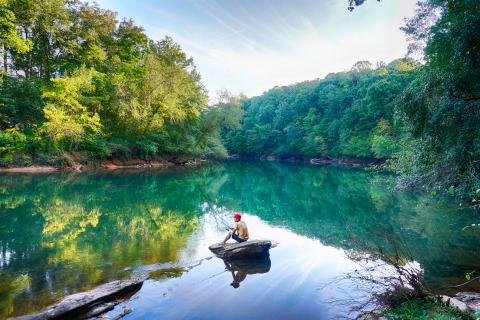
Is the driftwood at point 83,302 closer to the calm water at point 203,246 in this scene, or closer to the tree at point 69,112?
the calm water at point 203,246

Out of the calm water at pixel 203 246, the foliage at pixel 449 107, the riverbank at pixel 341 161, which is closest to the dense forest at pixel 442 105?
the foliage at pixel 449 107

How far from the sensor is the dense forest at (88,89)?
31547mm

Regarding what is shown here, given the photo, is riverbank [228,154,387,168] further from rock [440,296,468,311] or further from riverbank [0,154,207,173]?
rock [440,296,468,311]

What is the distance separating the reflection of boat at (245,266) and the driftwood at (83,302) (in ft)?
8.70

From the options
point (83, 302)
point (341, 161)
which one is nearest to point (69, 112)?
point (83, 302)

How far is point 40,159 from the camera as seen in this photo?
3275cm

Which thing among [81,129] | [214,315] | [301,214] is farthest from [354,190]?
[81,129]

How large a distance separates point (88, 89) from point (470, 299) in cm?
3698

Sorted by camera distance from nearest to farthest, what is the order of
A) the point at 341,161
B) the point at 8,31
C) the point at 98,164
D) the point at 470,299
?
the point at 470,299, the point at 8,31, the point at 98,164, the point at 341,161

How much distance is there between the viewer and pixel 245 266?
9.46 metres

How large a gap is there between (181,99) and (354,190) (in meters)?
27.7

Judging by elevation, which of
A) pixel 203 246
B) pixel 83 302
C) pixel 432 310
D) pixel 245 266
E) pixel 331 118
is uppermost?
pixel 331 118

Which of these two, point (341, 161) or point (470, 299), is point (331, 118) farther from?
point (470, 299)

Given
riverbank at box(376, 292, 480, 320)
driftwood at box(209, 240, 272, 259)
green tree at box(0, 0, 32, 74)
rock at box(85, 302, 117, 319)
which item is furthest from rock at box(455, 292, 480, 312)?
green tree at box(0, 0, 32, 74)
